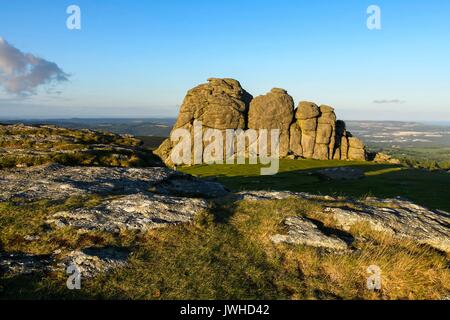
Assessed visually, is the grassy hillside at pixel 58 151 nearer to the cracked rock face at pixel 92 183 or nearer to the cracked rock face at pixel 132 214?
the cracked rock face at pixel 92 183

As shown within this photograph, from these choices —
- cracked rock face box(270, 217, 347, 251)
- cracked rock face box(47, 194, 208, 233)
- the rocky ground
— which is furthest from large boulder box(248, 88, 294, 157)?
cracked rock face box(270, 217, 347, 251)

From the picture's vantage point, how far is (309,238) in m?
12.7

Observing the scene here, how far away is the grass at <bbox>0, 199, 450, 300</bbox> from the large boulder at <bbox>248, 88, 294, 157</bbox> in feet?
493

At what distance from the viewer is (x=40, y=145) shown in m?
26.7

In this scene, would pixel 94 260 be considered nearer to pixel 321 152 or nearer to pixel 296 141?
pixel 321 152

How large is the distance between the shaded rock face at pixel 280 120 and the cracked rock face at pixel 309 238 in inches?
5716

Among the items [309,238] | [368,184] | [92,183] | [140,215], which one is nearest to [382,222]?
[309,238]

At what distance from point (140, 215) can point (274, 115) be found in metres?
156

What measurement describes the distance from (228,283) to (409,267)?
17.5 ft

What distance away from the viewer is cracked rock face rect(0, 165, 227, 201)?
52.4 feet

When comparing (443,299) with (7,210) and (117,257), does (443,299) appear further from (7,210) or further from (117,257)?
(7,210)

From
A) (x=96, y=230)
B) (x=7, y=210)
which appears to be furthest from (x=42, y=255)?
(x=7, y=210)
